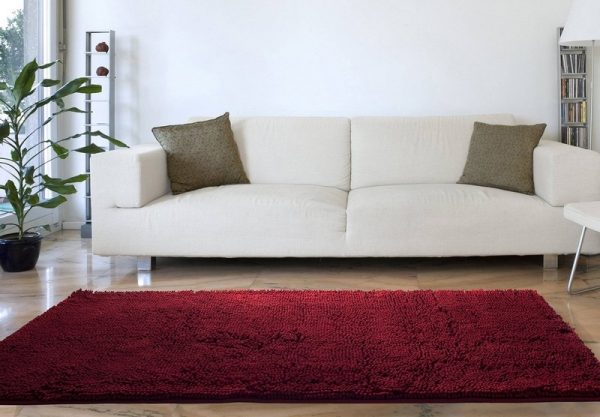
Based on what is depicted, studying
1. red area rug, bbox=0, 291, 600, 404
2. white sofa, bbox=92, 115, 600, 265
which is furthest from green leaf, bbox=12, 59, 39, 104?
red area rug, bbox=0, 291, 600, 404

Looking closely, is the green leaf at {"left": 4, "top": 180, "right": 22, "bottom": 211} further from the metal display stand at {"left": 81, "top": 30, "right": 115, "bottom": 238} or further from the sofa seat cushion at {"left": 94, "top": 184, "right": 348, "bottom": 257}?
the metal display stand at {"left": 81, "top": 30, "right": 115, "bottom": 238}

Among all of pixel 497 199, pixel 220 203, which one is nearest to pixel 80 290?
pixel 220 203

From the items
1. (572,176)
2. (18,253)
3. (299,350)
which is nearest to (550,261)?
(572,176)

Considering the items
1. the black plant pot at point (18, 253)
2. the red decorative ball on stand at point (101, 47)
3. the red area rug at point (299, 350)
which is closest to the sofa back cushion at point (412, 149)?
the red area rug at point (299, 350)

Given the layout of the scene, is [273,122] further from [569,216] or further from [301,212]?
[569,216]

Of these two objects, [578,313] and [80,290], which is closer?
[578,313]

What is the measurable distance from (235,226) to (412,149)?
4.09 ft

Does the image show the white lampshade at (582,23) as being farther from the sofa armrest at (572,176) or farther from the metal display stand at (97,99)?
the metal display stand at (97,99)

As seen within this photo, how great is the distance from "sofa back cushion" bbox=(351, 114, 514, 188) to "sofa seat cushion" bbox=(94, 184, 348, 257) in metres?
0.65

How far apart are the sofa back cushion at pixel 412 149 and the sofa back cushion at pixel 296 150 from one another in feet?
0.30

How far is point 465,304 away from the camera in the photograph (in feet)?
9.98

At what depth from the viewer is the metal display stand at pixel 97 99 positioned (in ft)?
15.8

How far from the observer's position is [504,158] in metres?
3.96

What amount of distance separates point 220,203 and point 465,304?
1.34 metres
